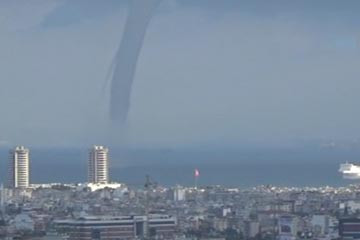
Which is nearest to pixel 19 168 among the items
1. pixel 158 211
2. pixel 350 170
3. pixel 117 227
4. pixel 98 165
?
pixel 98 165

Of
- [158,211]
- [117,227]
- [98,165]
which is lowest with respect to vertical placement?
[117,227]

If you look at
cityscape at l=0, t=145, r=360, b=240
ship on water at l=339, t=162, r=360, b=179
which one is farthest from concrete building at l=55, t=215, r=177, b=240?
ship on water at l=339, t=162, r=360, b=179

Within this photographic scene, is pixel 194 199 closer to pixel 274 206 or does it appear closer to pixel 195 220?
pixel 274 206

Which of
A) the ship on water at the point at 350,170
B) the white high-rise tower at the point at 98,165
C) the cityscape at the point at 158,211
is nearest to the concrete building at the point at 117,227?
the cityscape at the point at 158,211

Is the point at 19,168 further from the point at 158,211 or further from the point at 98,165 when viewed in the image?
the point at 158,211

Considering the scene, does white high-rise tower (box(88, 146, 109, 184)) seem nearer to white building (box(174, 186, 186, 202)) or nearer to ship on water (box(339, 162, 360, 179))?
white building (box(174, 186, 186, 202))

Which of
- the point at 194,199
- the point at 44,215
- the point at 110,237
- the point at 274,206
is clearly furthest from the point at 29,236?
the point at 194,199

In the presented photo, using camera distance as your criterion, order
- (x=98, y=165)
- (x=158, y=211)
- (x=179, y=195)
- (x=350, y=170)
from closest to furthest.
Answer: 1. (x=158, y=211)
2. (x=179, y=195)
3. (x=98, y=165)
4. (x=350, y=170)
